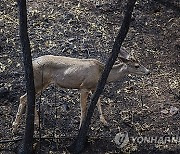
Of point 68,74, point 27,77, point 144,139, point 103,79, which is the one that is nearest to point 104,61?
point 68,74

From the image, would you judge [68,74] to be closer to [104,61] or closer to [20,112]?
[20,112]

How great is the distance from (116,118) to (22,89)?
247 centimetres

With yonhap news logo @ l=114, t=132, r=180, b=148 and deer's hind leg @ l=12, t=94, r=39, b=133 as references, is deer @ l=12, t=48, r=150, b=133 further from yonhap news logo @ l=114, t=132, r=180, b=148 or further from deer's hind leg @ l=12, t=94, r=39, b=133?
yonhap news logo @ l=114, t=132, r=180, b=148

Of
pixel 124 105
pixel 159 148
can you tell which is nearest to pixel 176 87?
pixel 124 105

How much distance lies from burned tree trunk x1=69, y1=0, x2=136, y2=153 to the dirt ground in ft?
0.93

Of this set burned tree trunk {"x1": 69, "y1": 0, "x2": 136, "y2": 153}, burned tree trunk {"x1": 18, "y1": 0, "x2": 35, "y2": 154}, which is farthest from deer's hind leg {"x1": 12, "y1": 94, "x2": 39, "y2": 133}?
burned tree trunk {"x1": 69, "y1": 0, "x2": 136, "y2": 153}

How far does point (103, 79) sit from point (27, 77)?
4.95 feet

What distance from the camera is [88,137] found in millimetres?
10812

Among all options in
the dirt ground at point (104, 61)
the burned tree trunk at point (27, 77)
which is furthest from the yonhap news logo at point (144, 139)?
the burned tree trunk at point (27, 77)

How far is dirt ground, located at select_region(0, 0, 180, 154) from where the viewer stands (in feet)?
36.0

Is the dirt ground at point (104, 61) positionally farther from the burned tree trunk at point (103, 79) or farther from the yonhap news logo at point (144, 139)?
the burned tree trunk at point (103, 79)

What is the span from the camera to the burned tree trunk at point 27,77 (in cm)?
870

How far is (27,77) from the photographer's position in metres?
9.24

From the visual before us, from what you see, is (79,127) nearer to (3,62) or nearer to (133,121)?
(133,121)
